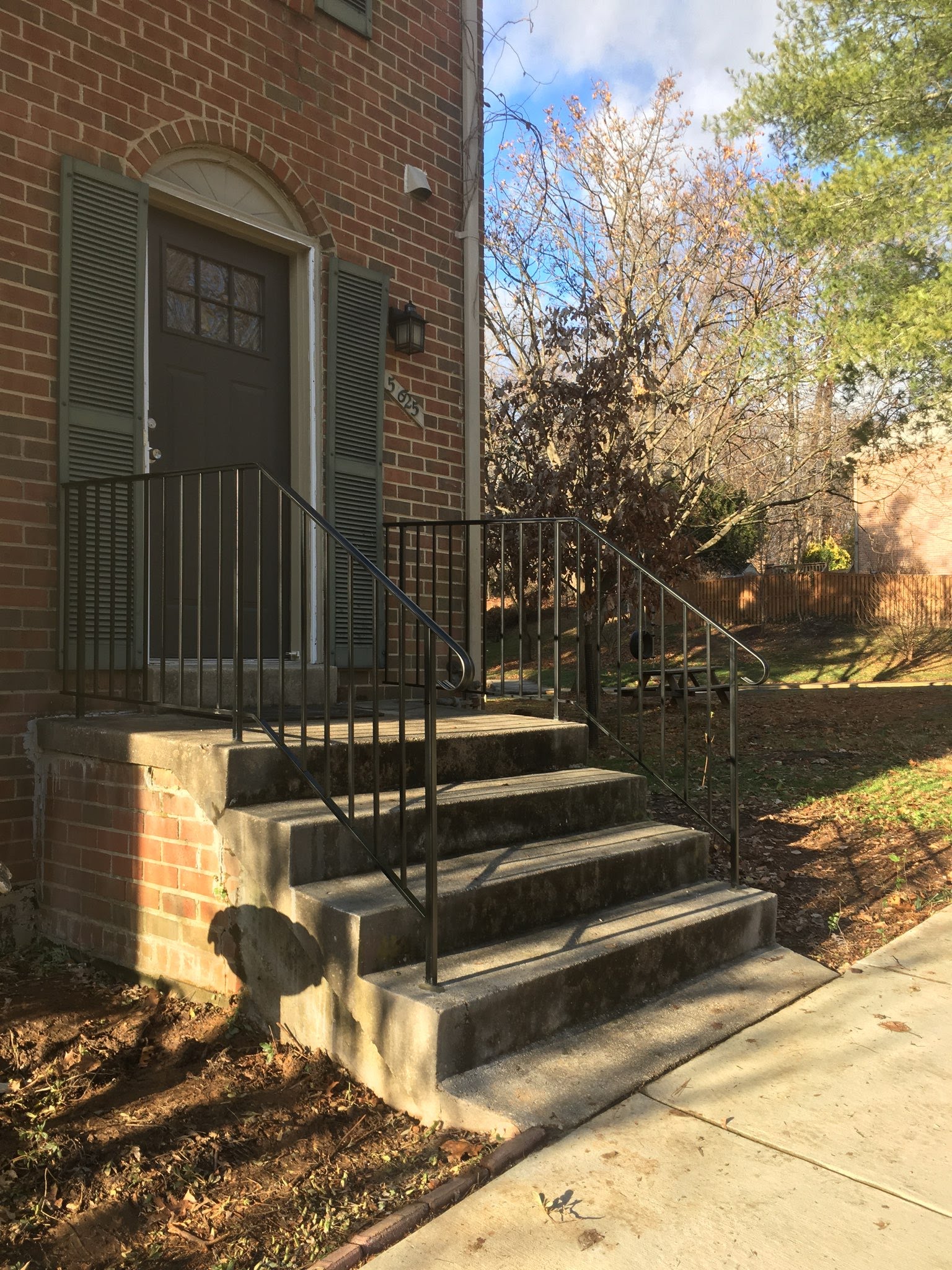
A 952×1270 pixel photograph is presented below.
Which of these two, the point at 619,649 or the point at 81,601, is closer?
the point at 81,601

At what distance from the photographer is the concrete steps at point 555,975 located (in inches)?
97.5

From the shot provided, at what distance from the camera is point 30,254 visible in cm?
366

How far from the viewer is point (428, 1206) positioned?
2080 millimetres

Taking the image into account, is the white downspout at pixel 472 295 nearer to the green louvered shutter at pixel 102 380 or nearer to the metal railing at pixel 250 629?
the metal railing at pixel 250 629

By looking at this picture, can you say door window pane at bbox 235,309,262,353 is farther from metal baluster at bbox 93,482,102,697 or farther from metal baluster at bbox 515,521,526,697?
metal baluster at bbox 515,521,526,697

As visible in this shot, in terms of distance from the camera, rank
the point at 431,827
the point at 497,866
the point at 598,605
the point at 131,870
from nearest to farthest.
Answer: the point at 431,827, the point at 497,866, the point at 131,870, the point at 598,605

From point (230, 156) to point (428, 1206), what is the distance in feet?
14.0

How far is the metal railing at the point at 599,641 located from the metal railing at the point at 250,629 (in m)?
0.45

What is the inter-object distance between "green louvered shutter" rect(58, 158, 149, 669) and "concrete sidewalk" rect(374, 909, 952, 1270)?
242 cm

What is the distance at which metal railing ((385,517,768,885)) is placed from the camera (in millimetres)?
4113

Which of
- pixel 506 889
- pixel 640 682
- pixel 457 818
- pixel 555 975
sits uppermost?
pixel 640 682

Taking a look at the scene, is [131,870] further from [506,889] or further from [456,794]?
[506,889]

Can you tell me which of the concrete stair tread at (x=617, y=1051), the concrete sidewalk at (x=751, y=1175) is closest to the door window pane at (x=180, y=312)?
the concrete stair tread at (x=617, y=1051)

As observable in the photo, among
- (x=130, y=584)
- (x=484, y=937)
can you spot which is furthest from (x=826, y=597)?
(x=484, y=937)
